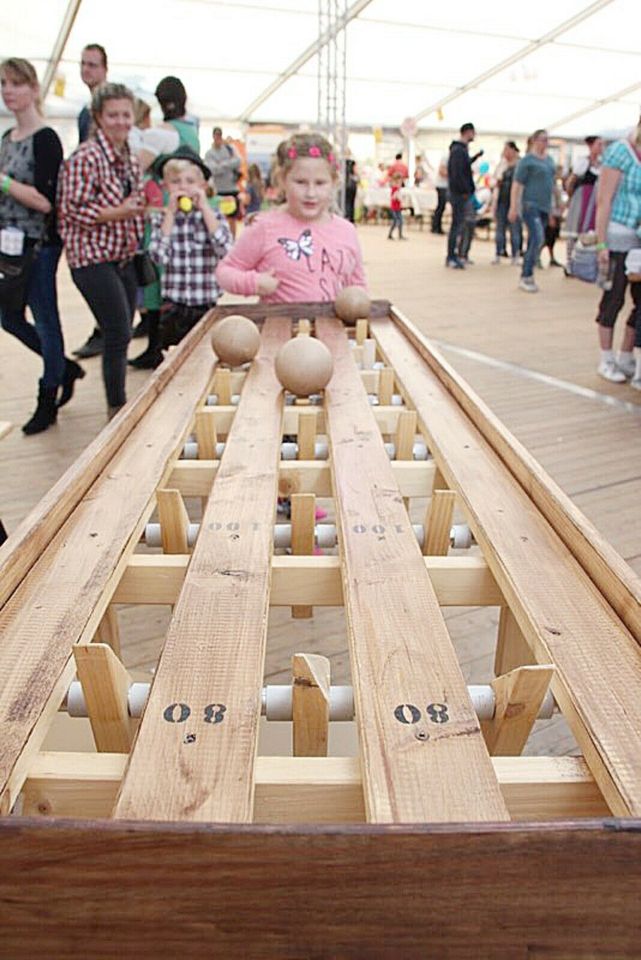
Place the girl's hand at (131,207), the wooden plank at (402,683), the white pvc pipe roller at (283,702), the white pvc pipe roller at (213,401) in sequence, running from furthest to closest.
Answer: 1. the girl's hand at (131,207)
2. the white pvc pipe roller at (213,401)
3. the white pvc pipe roller at (283,702)
4. the wooden plank at (402,683)

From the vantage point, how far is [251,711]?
893 mm

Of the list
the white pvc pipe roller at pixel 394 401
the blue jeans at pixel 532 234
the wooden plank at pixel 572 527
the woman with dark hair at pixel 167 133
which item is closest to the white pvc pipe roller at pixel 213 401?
the white pvc pipe roller at pixel 394 401

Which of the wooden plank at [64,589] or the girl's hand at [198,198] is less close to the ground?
the girl's hand at [198,198]

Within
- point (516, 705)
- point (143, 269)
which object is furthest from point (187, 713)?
point (143, 269)

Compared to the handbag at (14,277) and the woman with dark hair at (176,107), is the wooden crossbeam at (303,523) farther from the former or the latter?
the woman with dark hair at (176,107)

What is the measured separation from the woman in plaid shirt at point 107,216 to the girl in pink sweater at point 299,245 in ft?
1.92

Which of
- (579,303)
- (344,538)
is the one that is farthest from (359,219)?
(344,538)

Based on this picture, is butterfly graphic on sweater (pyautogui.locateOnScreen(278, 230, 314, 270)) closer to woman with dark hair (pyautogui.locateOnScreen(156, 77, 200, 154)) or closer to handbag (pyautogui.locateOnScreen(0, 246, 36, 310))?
handbag (pyautogui.locateOnScreen(0, 246, 36, 310))

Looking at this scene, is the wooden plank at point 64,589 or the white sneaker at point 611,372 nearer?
the wooden plank at point 64,589

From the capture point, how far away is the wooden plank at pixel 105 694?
917 millimetres

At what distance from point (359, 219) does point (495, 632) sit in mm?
21346

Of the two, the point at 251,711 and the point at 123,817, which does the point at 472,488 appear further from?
the point at 123,817

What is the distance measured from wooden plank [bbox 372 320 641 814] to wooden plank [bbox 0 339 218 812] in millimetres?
599

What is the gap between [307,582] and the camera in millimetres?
1287
